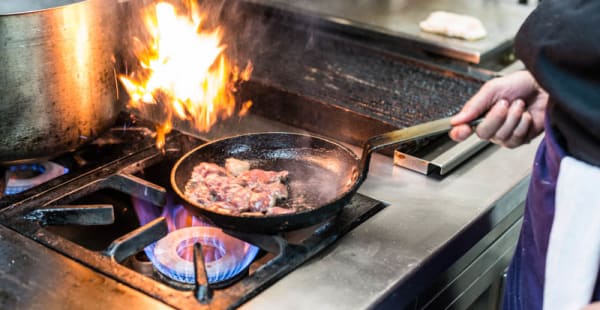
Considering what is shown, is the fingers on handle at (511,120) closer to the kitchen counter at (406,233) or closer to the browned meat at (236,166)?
the kitchen counter at (406,233)

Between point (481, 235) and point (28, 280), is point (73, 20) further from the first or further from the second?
point (481, 235)

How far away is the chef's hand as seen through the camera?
120 cm

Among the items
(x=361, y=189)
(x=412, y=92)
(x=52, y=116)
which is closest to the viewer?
(x=52, y=116)

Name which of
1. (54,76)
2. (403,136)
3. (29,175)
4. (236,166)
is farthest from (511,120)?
(29,175)

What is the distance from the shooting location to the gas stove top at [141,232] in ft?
3.12

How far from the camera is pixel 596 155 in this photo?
2.94 feet

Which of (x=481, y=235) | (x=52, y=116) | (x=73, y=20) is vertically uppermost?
(x=73, y=20)

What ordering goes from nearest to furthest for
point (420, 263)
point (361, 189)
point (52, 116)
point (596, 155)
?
point (596, 155), point (420, 263), point (52, 116), point (361, 189)

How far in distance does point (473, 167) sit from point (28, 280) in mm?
818

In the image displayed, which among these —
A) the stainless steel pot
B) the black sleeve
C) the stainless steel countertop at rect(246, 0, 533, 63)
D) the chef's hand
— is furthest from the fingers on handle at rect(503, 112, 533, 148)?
the stainless steel pot

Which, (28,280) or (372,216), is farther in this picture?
(372,216)

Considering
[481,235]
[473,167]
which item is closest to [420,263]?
[481,235]

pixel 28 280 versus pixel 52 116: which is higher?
pixel 52 116

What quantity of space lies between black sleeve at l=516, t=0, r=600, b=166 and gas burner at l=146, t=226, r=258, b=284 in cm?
49
